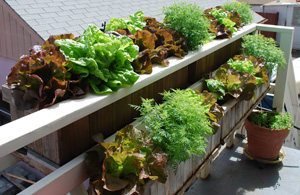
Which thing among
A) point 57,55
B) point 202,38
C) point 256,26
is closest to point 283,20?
point 256,26

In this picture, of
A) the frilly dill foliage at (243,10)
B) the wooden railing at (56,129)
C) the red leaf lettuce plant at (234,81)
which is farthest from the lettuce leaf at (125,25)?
the frilly dill foliage at (243,10)

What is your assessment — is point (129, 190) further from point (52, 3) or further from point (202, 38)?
point (52, 3)

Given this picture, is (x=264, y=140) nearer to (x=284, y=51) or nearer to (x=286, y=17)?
(x=284, y=51)

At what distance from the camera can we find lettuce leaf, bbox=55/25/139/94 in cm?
179

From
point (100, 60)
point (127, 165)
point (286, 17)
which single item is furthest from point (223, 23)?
point (286, 17)

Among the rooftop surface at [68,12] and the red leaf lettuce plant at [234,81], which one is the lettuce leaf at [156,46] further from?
the rooftop surface at [68,12]

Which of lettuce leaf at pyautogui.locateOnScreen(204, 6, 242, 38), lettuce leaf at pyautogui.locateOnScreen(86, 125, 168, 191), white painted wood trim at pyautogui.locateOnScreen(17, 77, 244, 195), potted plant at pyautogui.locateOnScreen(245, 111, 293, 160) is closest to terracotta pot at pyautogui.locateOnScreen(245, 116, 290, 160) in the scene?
potted plant at pyautogui.locateOnScreen(245, 111, 293, 160)

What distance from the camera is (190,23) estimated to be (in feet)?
8.97

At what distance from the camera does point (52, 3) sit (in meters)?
5.73

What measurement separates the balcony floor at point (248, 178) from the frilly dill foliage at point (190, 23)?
2.52m

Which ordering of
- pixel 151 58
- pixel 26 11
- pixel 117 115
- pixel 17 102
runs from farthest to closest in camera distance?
pixel 26 11, pixel 151 58, pixel 117 115, pixel 17 102

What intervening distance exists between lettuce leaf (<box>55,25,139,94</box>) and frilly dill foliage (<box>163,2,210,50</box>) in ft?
3.04

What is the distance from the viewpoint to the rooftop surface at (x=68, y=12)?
4.96 metres

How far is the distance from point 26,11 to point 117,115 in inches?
152
